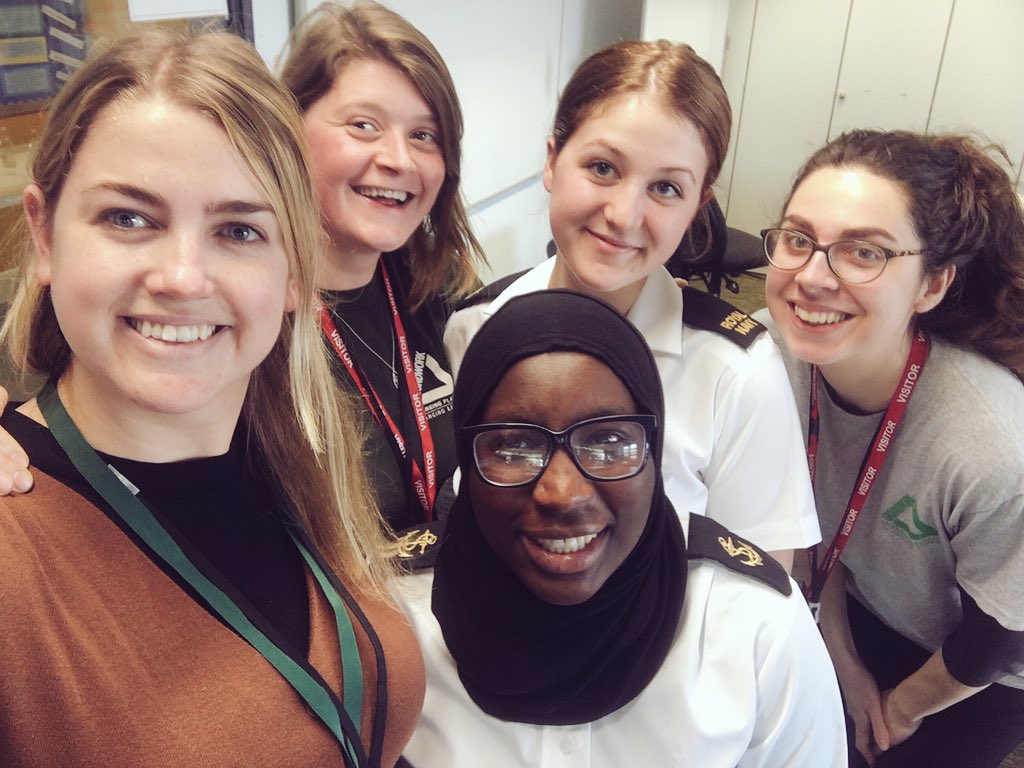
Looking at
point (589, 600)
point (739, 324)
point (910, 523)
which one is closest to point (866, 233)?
point (739, 324)

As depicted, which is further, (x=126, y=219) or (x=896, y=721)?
(x=896, y=721)

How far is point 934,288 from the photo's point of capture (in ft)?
5.49

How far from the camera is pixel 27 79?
1762 millimetres

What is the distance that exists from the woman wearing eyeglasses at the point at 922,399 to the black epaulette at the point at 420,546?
2.84 ft

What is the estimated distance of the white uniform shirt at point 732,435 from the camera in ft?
5.22

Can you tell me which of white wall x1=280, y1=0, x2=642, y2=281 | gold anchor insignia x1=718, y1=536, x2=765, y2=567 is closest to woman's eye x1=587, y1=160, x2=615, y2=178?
gold anchor insignia x1=718, y1=536, x2=765, y2=567

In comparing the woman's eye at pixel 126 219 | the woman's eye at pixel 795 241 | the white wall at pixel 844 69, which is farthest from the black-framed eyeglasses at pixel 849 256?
the white wall at pixel 844 69

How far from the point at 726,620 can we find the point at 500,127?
3.39 metres

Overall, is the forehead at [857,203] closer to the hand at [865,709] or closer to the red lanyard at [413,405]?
the red lanyard at [413,405]

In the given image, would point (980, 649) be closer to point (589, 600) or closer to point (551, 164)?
point (589, 600)

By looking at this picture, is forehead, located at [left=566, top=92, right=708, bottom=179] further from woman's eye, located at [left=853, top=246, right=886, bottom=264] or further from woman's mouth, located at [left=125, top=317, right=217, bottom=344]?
woman's mouth, located at [left=125, top=317, right=217, bottom=344]

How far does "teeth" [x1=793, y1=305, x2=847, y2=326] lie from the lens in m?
1.67

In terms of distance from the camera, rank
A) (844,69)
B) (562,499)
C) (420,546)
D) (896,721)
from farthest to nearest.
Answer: (844,69) < (896,721) < (420,546) < (562,499)

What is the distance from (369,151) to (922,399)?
4.26 ft
